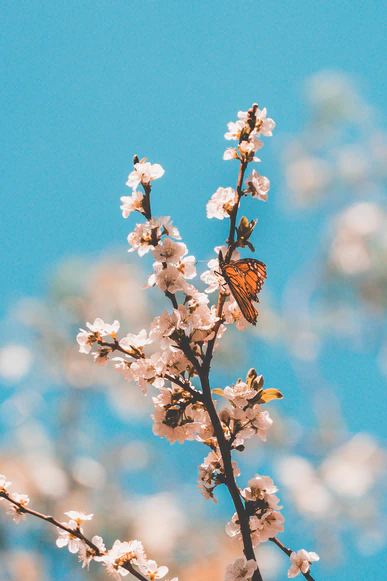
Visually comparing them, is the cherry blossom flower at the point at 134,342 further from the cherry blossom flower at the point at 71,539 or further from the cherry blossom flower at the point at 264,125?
the cherry blossom flower at the point at 264,125

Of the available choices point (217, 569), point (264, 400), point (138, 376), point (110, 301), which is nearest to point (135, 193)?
point (138, 376)

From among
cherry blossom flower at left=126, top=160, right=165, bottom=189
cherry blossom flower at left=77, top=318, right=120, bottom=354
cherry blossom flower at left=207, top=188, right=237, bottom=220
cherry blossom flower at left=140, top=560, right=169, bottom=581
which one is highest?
cherry blossom flower at left=207, top=188, right=237, bottom=220

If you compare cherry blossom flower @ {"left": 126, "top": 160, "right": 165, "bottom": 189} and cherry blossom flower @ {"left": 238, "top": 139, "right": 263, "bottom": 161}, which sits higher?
cherry blossom flower @ {"left": 238, "top": 139, "right": 263, "bottom": 161}

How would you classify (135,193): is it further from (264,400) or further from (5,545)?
(5,545)

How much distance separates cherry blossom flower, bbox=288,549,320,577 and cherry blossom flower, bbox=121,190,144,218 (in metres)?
0.77

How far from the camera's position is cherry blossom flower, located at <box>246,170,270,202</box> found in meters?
1.20

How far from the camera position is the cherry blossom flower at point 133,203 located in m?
1.18

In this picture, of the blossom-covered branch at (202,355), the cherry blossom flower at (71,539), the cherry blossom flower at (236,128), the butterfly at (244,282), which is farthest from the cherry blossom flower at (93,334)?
the cherry blossom flower at (236,128)

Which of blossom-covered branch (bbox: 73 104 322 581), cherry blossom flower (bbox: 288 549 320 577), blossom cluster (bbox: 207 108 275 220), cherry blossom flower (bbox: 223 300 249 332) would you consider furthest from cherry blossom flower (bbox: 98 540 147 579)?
blossom cluster (bbox: 207 108 275 220)

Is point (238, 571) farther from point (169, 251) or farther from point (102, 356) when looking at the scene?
point (169, 251)

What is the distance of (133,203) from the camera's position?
118cm

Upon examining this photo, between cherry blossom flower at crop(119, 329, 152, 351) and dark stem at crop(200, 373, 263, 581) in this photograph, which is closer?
dark stem at crop(200, 373, 263, 581)

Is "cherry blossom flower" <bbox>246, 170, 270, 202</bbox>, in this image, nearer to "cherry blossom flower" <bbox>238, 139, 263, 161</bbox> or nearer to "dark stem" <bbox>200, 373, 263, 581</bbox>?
"cherry blossom flower" <bbox>238, 139, 263, 161</bbox>

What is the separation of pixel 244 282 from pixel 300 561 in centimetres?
58
